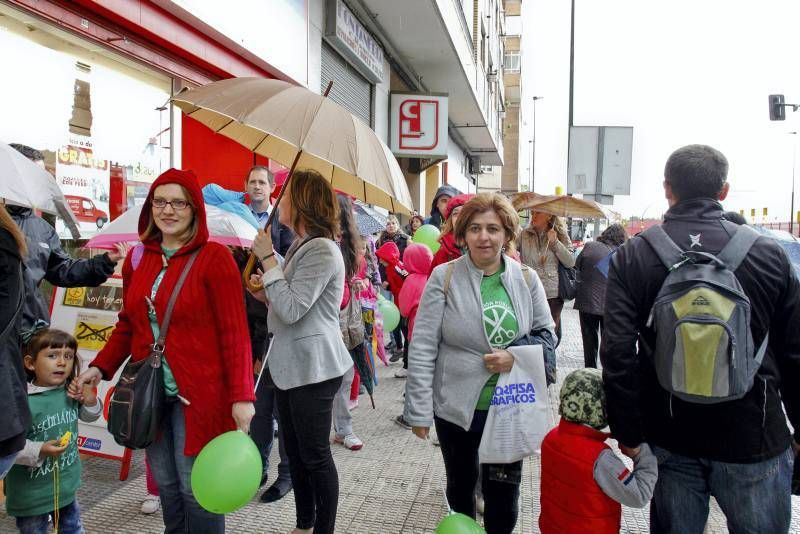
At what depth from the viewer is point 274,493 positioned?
3.84 m

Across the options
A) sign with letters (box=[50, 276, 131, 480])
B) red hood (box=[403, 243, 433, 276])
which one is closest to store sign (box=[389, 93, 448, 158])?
red hood (box=[403, 243, 433, 276])

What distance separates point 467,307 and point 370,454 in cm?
237

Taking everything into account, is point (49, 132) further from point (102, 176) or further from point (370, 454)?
point (370, 454)

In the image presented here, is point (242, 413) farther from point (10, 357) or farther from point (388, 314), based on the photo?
point (388, 314)

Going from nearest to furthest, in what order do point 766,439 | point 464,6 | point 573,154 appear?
point 766,439 < point 573,154 < point 464,6

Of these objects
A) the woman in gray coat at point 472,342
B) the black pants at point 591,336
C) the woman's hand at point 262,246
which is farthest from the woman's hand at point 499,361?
the black pants at point 591,336

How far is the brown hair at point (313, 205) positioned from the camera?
118 inches

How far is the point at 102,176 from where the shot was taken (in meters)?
5.46

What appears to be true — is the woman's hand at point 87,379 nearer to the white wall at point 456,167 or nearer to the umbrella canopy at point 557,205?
the umbrella canopy at point 557,205

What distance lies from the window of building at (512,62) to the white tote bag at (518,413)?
50247 millimetres

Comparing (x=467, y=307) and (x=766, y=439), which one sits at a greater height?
(x=467, y=307)

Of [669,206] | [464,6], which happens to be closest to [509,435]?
[669,206]

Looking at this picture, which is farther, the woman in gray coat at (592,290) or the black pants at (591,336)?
the black pants at (591,336)

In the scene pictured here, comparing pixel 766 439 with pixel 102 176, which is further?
pixel 102 176
